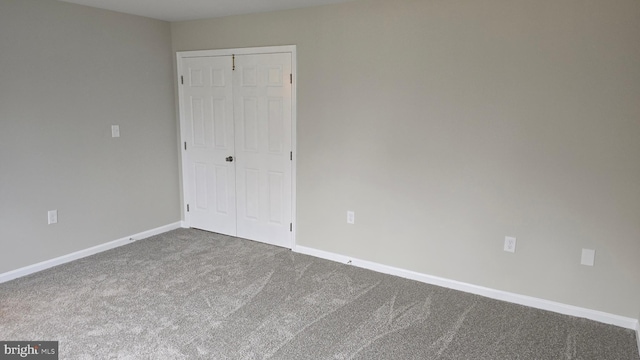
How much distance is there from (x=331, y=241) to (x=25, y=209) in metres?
2.62

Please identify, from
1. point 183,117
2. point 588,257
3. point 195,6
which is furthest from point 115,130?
point 588,257

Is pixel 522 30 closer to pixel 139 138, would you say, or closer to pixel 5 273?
pixel 139 138

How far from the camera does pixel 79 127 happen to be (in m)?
3.72

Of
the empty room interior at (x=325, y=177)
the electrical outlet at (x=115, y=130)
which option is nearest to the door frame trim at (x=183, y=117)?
the empty room interior at (x=325, y=177)

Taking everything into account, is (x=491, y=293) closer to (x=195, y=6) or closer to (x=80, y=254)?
(x=195, y=6)

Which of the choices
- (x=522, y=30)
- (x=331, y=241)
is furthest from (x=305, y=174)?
(x=522, y=30)

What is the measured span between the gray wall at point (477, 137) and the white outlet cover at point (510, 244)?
3 centimetres

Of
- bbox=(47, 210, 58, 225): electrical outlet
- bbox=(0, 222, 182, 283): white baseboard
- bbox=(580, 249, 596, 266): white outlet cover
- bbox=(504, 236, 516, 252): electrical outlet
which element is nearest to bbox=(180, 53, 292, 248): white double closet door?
bbox=(0, 222, 182, 283): white baseboard

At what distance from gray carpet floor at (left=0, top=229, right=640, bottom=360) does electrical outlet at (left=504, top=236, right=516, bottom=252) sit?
415mm

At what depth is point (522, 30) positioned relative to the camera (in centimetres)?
283

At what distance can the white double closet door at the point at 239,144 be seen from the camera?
157 inches

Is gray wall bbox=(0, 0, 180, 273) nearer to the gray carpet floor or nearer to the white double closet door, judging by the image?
the white double closet door

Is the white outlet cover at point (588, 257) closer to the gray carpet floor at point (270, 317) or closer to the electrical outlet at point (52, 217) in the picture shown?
the gray carpet floor at point (270, 317)

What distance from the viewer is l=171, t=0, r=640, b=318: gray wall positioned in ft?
8.82
